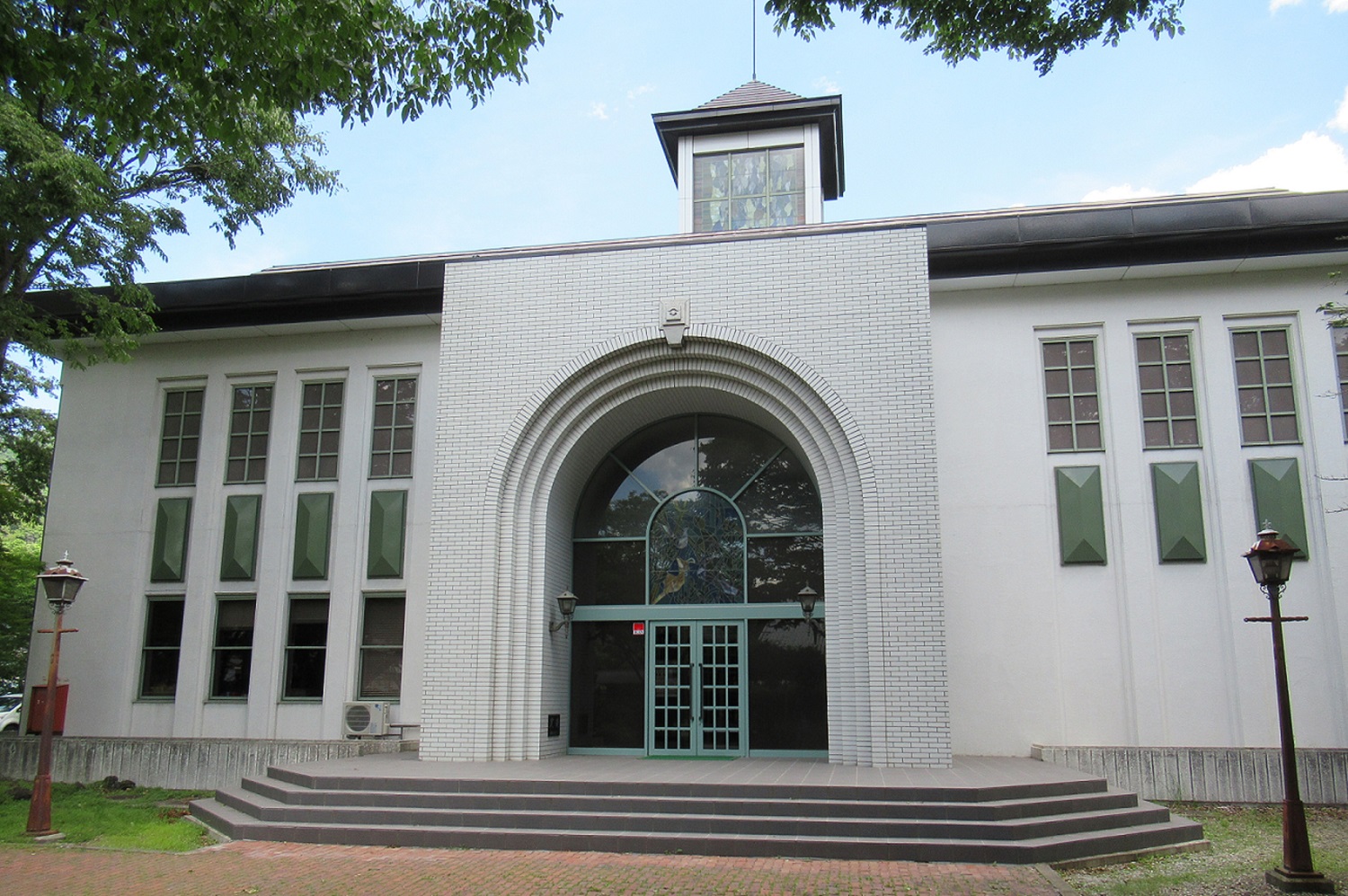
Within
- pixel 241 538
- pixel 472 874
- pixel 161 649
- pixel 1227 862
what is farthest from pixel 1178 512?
pixel 161 649

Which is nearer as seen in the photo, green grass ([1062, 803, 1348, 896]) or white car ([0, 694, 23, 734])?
green grass ([1062, 803, 1348, 896])

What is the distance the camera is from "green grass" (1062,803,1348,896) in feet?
27.5

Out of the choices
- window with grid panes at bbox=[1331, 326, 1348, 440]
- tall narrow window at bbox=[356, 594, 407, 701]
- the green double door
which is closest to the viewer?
window with grid panes at bbox=[1331, 326, 1348, 440]

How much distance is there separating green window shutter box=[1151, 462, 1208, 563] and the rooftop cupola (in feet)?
22.3

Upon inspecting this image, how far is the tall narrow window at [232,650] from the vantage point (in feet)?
51.6

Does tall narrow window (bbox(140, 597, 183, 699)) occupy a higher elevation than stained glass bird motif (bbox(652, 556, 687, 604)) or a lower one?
lower

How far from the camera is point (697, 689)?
14016 millimetres

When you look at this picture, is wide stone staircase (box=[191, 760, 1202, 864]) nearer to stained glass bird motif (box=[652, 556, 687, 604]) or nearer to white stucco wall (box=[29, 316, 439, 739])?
stained glass bird motif (box=[652, 556, 687, 604])

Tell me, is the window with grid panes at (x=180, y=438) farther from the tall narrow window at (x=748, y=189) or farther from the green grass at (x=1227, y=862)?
the green grass at (x=1227, y=862)

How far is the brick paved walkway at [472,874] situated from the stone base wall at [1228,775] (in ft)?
15.7

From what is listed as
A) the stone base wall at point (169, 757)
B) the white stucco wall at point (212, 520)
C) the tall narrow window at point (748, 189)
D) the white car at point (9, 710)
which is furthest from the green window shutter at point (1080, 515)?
the white car at point (9, 710)

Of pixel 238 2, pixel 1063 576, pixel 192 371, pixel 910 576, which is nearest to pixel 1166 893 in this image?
pixel 910 576

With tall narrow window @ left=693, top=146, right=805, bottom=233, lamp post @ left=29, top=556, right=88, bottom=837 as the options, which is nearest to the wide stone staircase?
lamp post @ left=29, top=556, right=88, bottom=837

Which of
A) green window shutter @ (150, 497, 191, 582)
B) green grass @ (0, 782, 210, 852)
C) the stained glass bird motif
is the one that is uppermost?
green window shutter @ (150, 497, 191, 582)
